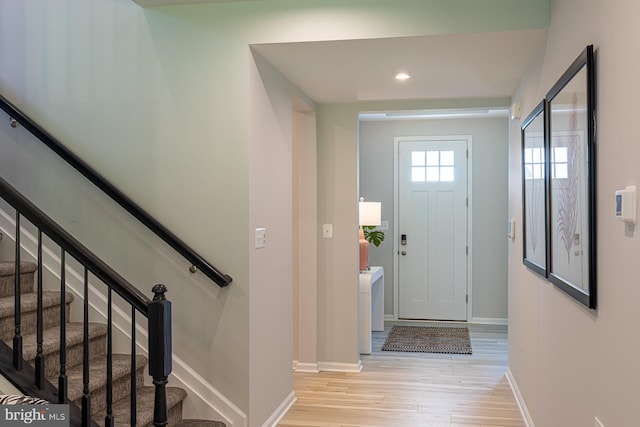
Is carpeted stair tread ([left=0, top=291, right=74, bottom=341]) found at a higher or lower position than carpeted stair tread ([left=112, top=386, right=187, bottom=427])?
higher

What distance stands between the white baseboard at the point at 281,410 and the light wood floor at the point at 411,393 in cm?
3

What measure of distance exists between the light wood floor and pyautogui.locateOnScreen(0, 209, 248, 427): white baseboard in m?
0.58

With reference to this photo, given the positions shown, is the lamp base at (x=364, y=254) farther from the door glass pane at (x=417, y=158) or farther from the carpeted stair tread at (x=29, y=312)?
the carpeted stair tread at (x=29, y=312)

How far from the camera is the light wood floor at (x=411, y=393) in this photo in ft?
12.6

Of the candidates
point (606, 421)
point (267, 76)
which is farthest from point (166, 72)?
point (606, 421)

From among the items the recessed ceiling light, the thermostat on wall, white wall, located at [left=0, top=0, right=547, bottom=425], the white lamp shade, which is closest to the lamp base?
the white lamp shade

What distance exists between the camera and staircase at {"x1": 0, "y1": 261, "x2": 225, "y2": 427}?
2771 mm

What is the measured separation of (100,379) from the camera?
2.83 meters

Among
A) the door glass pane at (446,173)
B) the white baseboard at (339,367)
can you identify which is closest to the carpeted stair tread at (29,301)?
the white baseboard at (339,367)

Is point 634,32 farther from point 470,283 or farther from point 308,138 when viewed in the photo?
point 470,283

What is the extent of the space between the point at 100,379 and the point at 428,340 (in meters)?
3.89

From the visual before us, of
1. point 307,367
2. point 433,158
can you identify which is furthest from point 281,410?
point 433,158

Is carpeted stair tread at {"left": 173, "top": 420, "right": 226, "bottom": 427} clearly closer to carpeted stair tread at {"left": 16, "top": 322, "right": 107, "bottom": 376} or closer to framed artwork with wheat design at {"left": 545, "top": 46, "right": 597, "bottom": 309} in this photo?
carpeted stair tread at {"left": 16, "top": 322, "right": 107, "bottom": 376}

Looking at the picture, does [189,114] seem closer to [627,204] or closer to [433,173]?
[627,204]
